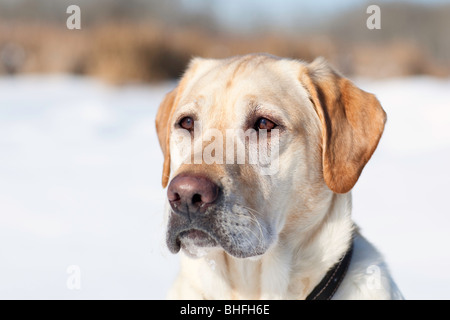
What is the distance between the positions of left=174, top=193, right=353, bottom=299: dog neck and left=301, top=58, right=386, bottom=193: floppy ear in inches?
6.8

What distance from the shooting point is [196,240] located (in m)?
2.58

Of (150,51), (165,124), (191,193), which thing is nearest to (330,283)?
(191,193)

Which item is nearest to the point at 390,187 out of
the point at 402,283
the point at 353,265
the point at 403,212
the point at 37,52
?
the point at 403,212

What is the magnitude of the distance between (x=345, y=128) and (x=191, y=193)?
102 centimetres

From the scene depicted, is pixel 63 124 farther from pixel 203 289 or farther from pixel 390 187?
pixel 203 289

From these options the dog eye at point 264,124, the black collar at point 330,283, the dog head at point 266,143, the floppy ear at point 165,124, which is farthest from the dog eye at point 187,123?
the black collar at point 330,283

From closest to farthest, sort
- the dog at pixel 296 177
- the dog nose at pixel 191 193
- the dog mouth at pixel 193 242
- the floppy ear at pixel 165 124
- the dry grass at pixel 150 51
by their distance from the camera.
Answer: the dog nose at pixel 191 193 → the dog mouth at pixel 193 242 → the dog at pixel 296 177 → the floppy ear at pixel 165 124 → the dry grass at pixel 150 51

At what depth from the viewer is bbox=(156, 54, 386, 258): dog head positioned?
260 cm

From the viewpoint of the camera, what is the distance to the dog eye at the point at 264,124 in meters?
2.96

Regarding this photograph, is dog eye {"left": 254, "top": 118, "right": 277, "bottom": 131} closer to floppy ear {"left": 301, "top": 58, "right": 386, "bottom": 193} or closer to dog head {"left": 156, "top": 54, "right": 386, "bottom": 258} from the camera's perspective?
dog head {"left": 156, "top": 54, "right": 386, "bottom": 258}

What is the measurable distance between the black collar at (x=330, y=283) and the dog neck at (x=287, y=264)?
0.03 m

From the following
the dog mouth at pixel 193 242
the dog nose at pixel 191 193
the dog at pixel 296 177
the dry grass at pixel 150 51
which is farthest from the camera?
the dry grass at pixel 150 51

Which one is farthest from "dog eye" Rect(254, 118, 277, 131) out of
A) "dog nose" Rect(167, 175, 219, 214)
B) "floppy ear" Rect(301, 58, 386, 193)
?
"dog nose" Rect(167, 175, 219, 214)

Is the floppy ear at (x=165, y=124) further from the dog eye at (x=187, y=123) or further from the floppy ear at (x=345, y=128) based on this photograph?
the floppy ear at (x=345, y=128)
